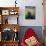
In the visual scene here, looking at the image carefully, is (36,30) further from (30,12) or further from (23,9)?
(23,9)

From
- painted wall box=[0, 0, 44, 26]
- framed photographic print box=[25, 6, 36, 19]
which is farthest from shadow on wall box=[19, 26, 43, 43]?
framed photographic print box=[25, 6, 36, 19]

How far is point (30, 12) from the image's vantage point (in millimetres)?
5734

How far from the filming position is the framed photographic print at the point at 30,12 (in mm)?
5719

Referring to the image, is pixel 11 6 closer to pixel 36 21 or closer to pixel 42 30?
pixel 36 21

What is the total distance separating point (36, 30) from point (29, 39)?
512 mm

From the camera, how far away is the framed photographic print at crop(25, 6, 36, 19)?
225 inches

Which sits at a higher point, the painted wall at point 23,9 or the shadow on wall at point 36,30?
the painted wall at point 23,9

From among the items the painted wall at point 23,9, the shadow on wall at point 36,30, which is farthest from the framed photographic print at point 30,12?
the shadow on wall at point 36,30

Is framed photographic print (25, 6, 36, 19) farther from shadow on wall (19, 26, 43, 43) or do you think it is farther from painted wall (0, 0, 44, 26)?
shadow on wall (19, 26, 43, 43)

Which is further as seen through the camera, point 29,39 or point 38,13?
point 38,13

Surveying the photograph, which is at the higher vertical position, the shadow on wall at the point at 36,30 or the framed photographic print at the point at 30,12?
the framed photographic print at the point at 30,12

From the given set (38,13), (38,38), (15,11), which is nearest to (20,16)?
(15,11)

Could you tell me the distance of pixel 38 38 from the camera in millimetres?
5664

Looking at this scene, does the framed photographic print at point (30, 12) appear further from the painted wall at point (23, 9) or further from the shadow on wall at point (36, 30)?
the shadow on wall at point (36, 30)
